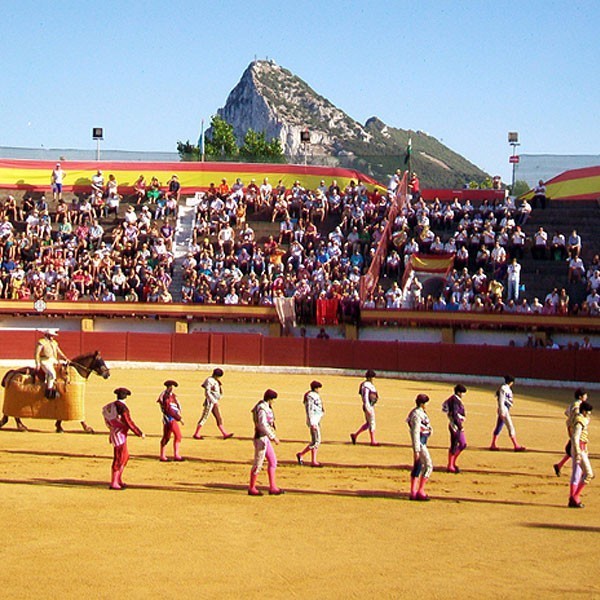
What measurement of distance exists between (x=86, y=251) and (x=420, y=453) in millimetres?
25336

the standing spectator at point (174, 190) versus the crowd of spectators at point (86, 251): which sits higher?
the standing spectator at point (174, 190)

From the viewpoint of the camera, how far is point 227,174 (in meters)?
47.5

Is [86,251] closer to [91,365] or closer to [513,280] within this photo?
[513,280]

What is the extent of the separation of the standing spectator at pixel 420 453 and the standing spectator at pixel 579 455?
1824 mm

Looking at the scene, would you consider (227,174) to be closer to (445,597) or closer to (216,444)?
(216,444)

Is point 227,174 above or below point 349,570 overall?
above

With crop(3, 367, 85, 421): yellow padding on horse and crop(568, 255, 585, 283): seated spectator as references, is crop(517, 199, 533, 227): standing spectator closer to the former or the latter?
crop(568, 255, 585, 283): seated spectator

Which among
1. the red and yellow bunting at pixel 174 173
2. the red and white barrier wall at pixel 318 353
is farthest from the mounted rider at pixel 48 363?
the red and yellow bunting at pixel 174 173

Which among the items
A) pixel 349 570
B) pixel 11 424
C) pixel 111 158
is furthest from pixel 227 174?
pixel 349 570

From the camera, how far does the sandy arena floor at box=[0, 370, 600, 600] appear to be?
1165 cm

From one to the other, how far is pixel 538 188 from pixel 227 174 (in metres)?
13.2

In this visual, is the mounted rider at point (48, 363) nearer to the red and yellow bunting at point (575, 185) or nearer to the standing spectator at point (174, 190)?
the standing spectator at point (174, 190)

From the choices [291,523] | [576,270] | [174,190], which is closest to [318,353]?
[576,270]

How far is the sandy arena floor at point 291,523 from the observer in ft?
38.2
